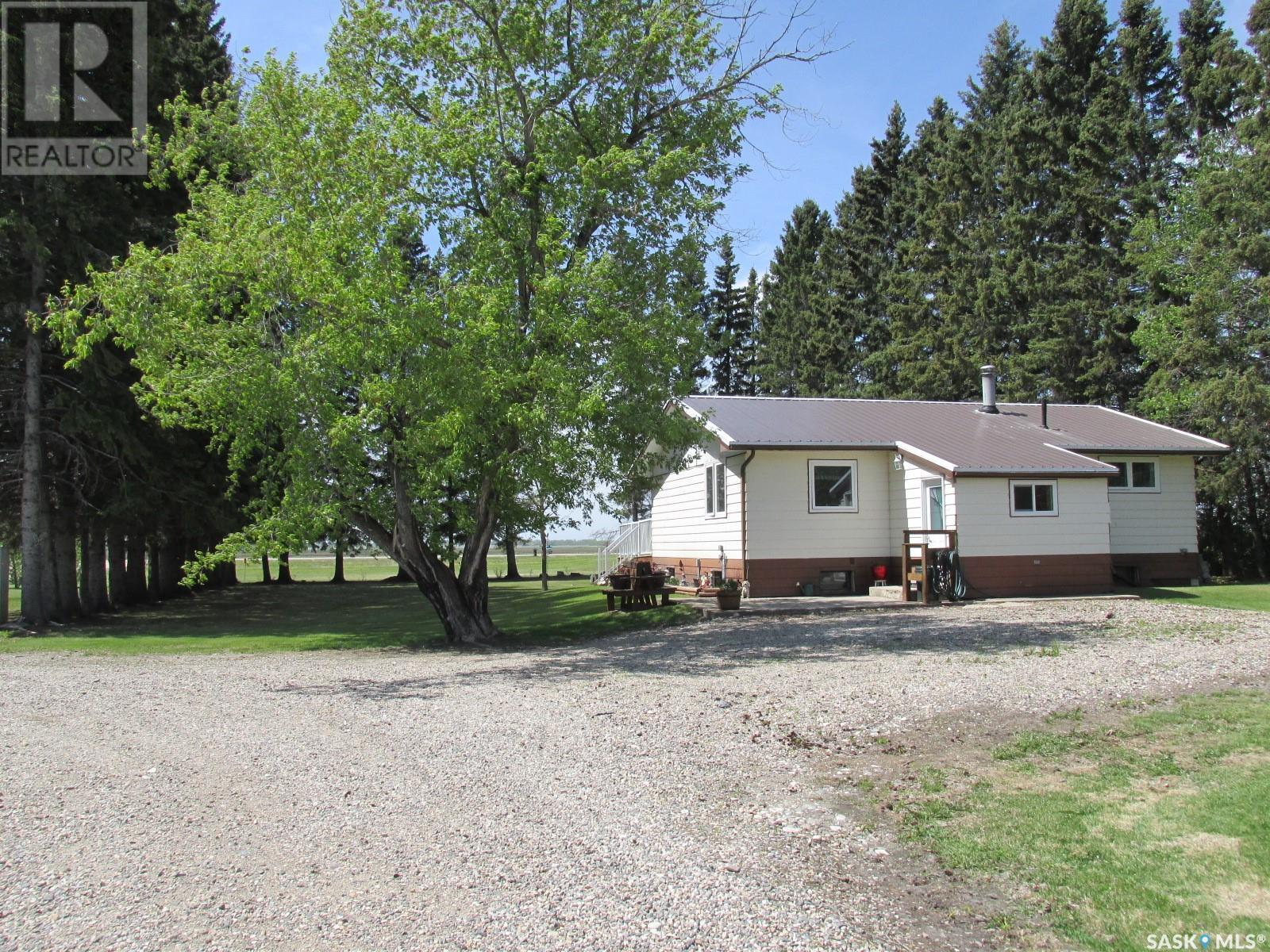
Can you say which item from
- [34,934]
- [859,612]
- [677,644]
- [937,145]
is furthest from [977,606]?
[937,145]

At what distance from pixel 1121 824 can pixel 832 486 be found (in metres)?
15.6

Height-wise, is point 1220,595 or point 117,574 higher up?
point 117,574

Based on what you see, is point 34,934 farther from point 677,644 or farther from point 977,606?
point 977,606

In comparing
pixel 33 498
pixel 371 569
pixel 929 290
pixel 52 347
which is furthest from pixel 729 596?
pixel 371 569

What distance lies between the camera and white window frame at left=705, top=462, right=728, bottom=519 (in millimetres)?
21203

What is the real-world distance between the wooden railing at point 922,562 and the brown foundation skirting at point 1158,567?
6145mm

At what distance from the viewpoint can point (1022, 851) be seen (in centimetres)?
499

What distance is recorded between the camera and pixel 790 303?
162 feet

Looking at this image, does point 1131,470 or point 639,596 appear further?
point 1131,470

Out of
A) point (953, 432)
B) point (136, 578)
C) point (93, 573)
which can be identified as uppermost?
point (953, 432)

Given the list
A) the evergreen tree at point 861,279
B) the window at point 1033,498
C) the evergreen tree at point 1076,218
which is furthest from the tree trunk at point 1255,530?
the evergreen tree at point 861,279

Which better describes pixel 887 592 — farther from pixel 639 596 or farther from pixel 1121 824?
pixel 1121 824

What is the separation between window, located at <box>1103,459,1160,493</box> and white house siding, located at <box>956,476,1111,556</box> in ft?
10.4

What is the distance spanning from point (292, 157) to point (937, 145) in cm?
3384
